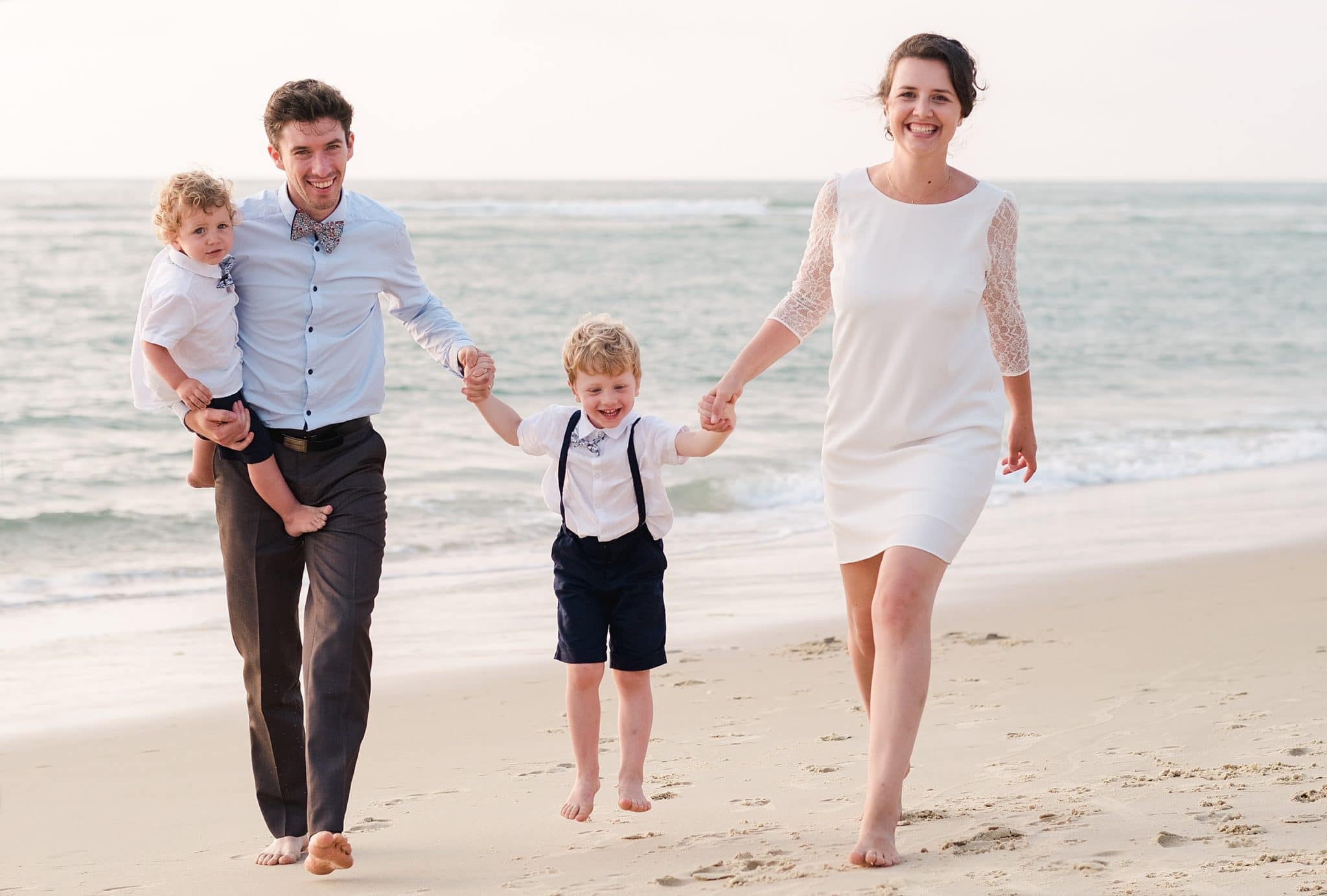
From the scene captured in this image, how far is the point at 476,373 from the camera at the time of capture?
3695mm

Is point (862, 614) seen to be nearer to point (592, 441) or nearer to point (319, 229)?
point (592, 441)

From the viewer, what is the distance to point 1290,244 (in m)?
39.3

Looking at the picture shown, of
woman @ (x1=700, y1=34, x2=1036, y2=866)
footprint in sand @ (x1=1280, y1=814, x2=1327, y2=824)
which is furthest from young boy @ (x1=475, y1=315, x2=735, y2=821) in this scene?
footprint in sand @ (x1=1280, y1=814, x2=1327, y2=824)

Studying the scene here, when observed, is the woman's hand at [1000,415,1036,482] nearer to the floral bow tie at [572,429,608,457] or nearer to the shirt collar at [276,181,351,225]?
the floral bow tie at [572,429,608,457]

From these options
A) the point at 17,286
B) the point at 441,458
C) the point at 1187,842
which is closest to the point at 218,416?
the point at 1187,842

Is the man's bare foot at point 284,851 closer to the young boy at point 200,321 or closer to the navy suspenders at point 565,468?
the young boy at point 200,321

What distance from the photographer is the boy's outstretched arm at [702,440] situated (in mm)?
3635

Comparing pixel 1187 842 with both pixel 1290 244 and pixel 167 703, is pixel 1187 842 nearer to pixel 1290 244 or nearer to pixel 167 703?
pixel 167 703

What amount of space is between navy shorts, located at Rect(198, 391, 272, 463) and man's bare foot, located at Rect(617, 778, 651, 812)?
4.40ft

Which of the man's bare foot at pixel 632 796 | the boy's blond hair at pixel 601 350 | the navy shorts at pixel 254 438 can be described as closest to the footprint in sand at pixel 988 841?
the man's bare foot at pixel 632 796

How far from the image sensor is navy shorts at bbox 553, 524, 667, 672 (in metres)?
3.72

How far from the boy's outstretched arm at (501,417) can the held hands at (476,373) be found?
0.09 ft

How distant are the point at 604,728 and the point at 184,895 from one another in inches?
74.3

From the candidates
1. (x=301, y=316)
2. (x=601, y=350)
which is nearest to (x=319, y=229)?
(x=301, y=316)
